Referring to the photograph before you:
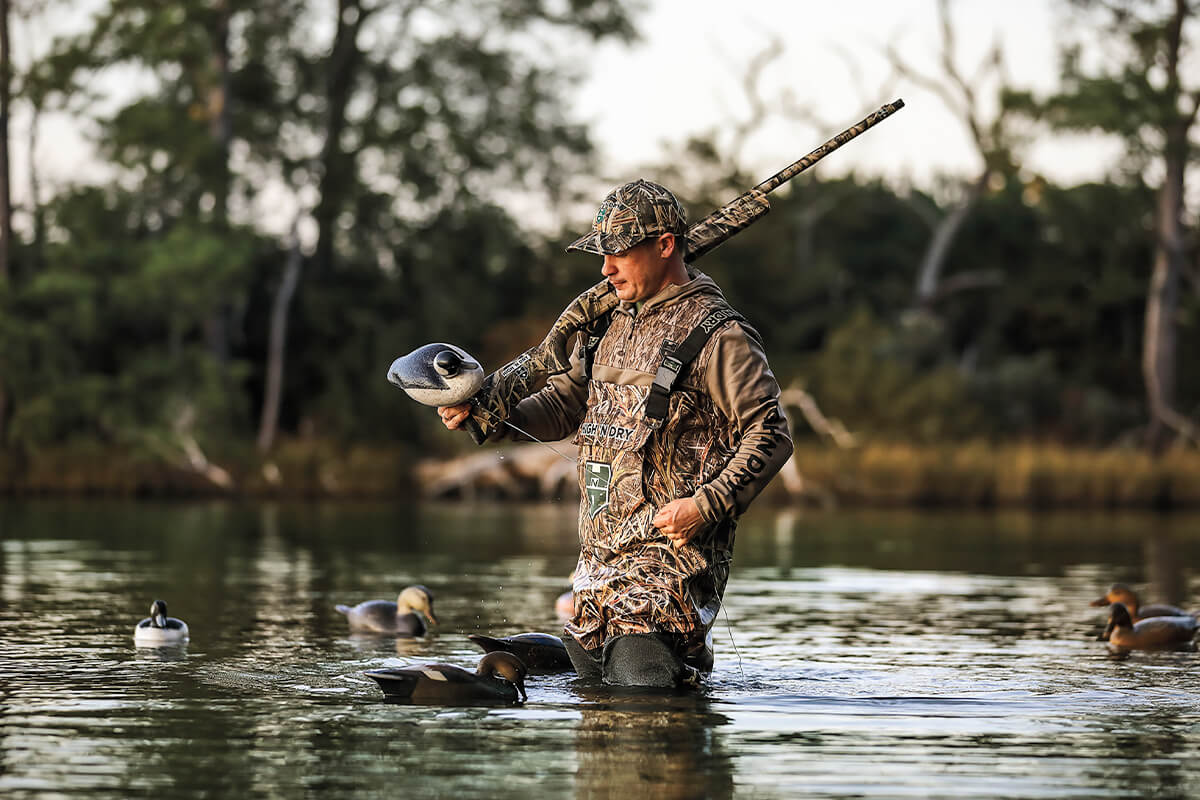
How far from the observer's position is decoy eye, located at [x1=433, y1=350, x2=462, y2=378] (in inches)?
306

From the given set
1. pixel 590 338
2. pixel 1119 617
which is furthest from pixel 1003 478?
pixel 590 338

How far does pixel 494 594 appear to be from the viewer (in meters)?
14.0

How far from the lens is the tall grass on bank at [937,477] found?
3300 centimetres

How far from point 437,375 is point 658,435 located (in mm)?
900

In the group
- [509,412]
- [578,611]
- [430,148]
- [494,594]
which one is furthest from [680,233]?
[430,148]

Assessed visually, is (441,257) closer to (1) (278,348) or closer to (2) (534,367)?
(1) (278,348)

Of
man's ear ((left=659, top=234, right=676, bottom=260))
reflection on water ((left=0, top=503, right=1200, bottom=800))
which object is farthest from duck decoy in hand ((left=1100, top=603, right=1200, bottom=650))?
man's ear ((left=659, top=234, right=676, bottom=260))

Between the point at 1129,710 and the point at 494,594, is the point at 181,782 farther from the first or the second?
the point at 494,594

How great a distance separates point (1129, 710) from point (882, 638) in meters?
3.09

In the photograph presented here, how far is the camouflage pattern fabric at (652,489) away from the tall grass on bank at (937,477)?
24.8m

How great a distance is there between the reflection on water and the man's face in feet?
5.28

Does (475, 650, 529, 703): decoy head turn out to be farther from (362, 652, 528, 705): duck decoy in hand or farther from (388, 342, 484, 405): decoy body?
(388, 342, 484, 405): decoy body

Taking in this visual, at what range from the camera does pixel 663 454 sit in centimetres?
792

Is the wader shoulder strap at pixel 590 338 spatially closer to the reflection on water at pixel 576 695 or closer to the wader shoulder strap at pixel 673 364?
the wader shoulder strap at pixel 673 364
